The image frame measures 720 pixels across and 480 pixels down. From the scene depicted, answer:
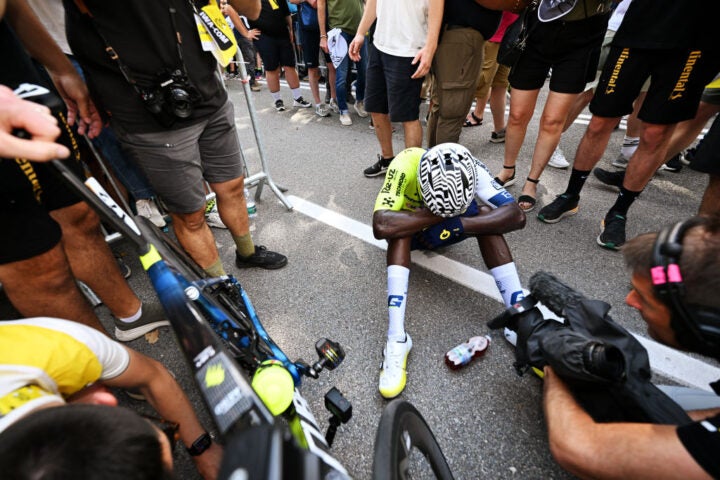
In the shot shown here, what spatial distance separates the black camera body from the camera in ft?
5.59

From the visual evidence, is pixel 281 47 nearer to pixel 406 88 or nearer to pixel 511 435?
pixel 406 88

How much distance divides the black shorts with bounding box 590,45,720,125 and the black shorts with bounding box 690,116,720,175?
0.27 meters

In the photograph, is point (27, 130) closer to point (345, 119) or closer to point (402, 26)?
point (402, 26)

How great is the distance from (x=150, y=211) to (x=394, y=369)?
2.39 m

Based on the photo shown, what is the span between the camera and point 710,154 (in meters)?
2.03

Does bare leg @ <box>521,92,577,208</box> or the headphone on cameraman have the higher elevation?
the headphone on cameraman

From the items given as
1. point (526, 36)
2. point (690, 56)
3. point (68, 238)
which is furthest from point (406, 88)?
point (68, 238)

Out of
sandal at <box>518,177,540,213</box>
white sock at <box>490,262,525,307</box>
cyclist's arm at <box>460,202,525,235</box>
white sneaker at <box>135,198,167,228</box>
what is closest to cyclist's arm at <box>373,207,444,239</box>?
cyclist's arm at <box>460,202,525,235</box>

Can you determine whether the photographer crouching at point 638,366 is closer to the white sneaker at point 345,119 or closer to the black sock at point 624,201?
the black sock at point 624,201

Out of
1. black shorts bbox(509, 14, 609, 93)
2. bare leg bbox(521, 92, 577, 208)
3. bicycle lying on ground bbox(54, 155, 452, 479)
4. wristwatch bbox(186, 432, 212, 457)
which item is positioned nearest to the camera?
bicycle lying on ground bbox(54, 155, 452, 479)

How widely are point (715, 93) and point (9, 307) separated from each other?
5.03m

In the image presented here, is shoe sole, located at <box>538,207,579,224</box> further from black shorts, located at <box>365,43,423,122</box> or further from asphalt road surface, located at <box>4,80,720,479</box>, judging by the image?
black shorts, located at <box>365,43,423,122</box>

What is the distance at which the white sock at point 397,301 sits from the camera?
1.91 meters

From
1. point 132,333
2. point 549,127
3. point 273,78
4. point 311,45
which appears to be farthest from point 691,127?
point 273,78
